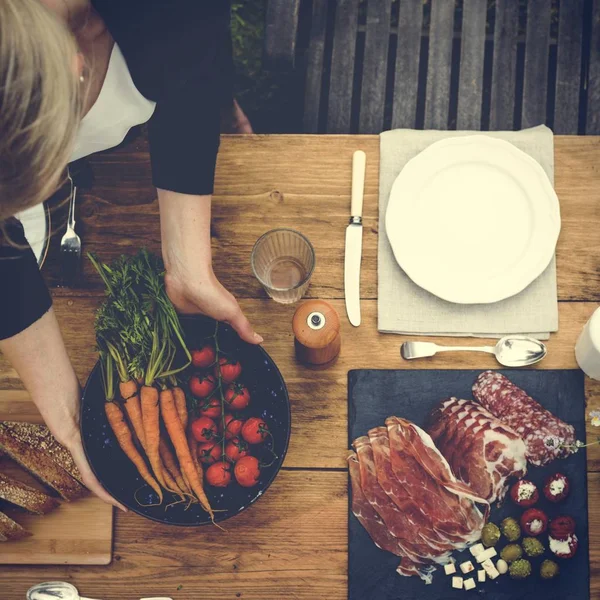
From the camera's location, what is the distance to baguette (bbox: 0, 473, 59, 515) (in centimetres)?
107

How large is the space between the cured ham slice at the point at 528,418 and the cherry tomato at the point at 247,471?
444 millimetres

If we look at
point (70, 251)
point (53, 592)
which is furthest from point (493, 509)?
point (70, 251)

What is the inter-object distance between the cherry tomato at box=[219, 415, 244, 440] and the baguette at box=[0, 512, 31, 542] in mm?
414

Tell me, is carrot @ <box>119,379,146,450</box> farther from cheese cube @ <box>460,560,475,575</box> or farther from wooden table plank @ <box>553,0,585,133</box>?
wooden table plank @ <box>553,0,585,133</box>

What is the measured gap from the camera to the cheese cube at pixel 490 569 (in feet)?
3.58

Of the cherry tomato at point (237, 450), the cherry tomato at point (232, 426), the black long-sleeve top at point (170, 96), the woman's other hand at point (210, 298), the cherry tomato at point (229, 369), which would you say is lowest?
the cherry tomato at point (237, 450)

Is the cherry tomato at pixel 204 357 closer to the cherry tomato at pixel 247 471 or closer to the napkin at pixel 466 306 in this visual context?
the cherry tomato at pixel 247 471

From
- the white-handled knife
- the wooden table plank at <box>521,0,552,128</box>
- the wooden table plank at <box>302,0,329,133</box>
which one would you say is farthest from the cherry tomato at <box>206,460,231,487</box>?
the wooden table plank at <box>521,0,552,128</box>

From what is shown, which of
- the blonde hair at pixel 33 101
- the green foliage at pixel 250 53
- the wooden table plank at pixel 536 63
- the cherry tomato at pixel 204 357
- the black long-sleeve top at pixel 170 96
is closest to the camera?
the blonde hair at pixel 33 101

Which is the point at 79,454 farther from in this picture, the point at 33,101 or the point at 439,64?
the point at 439,64

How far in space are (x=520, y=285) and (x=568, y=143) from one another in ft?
1.03

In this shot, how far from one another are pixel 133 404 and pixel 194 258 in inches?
11.6

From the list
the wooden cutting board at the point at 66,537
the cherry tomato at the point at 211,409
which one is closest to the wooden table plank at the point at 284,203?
the cherry tomato at the point at 211,409

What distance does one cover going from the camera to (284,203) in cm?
120
